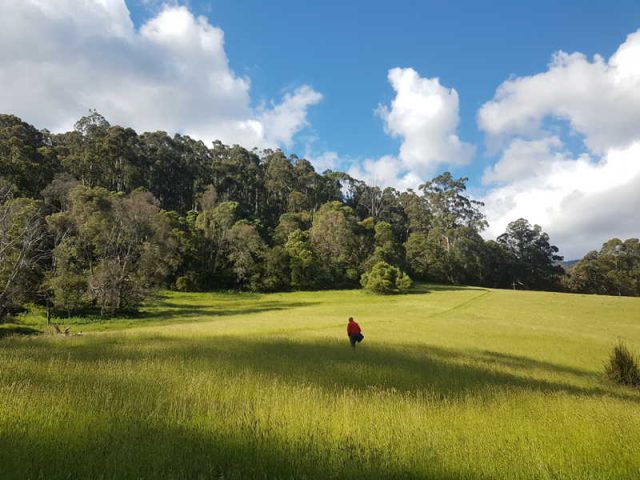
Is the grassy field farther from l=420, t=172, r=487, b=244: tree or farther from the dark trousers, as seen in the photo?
l=420, t=172, r=487, b=244: tree

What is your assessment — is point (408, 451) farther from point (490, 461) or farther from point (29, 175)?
point (29, 175)

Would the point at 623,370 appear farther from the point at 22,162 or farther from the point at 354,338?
the point at 22,162

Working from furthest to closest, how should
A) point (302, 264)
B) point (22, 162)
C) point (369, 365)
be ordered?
point (302, 264) < point (22, 162) < point (369, 365)

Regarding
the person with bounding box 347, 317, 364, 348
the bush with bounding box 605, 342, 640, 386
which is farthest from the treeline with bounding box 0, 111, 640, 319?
the bush with bounding box 605, 342, 640, 386

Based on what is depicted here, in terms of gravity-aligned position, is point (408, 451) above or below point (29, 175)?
below

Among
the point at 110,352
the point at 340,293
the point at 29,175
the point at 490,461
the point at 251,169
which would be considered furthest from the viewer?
the point at 251,169

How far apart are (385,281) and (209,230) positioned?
35614 mm

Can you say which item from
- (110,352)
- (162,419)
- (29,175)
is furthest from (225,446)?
(29,175)

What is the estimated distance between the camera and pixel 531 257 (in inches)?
4134

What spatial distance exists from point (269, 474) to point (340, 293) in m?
63.4

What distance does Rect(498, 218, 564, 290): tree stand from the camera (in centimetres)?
10050

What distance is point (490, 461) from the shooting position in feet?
15.4

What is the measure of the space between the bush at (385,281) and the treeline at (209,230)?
0.79 ft

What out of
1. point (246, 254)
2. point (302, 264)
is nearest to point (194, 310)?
point (246, 254)
